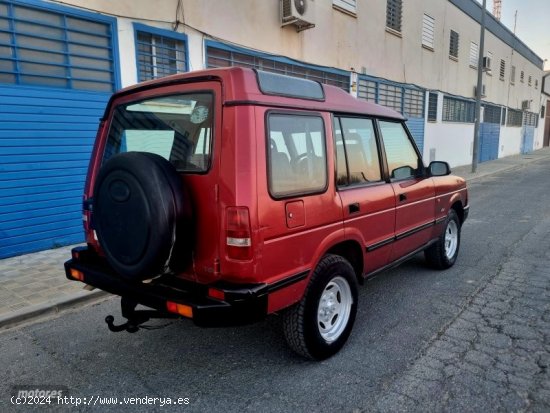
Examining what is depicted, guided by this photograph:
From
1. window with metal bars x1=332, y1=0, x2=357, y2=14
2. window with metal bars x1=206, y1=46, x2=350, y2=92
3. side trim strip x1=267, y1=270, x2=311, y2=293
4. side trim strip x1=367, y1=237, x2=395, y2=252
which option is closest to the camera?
side trim strip x1=267, y1=270, x2=311, y2=293

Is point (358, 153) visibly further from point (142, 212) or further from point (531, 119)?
point (531, 119)

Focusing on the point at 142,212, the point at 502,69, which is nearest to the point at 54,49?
the point at 142,212

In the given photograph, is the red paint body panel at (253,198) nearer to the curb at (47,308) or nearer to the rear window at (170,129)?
the rear window at (170,129)

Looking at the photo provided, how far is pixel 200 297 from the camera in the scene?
7.80 feet

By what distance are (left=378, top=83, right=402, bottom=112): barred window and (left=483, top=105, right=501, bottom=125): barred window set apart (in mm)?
11078

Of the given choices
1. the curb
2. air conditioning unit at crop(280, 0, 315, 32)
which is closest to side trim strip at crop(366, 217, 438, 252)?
the curb

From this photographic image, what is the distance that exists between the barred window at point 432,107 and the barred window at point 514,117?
13.4 meters

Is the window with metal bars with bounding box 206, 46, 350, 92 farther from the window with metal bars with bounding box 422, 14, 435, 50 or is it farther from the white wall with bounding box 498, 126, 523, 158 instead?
the white wall with bounding box 498, 126, 523, 158

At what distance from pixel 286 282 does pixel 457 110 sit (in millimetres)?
19336

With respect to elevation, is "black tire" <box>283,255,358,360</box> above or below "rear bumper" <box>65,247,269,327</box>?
below

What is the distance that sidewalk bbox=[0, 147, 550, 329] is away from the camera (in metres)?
3.75

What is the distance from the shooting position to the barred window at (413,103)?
14.8 m

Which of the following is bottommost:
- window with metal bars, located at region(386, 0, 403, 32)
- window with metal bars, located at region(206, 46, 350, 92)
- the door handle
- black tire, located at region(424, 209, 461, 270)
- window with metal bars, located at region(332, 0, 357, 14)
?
black tire, located at region(424, 209, 461, 270)

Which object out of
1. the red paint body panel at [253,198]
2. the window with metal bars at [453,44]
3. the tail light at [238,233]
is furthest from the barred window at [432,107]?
the tail light at [238,233]
